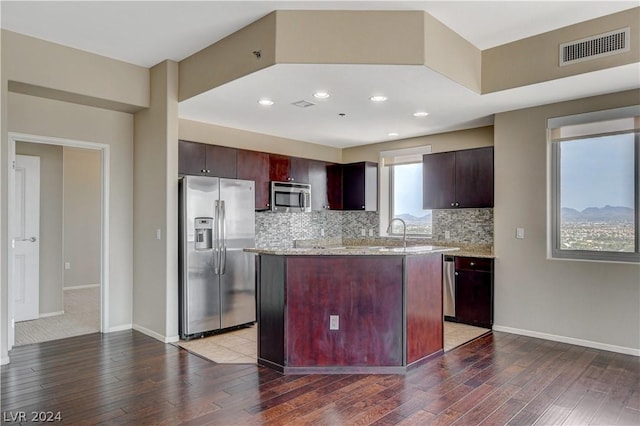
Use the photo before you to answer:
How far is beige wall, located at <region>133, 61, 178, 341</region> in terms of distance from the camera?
4.35m

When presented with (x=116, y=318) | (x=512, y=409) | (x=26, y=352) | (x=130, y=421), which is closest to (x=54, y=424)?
(x=130, y=421)

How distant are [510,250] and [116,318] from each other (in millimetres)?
4541

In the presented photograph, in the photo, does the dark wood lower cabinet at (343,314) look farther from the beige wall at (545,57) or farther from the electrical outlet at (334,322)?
the beige wall at (545,57)

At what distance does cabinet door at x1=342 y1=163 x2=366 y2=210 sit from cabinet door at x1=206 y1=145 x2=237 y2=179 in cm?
211

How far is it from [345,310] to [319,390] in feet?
2.22

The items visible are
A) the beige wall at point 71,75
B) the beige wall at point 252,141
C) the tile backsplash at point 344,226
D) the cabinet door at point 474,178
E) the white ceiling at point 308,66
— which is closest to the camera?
the white ceiling at point 308,66

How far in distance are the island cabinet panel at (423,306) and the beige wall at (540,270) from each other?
50.7 inches

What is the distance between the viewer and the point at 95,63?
13.8 ft

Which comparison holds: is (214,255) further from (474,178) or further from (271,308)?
(474,178)

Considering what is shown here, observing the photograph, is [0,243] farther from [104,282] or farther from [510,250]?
[510,250]

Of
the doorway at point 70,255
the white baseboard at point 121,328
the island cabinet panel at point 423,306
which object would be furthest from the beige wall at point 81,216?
the island cabinet panel at point 423,306

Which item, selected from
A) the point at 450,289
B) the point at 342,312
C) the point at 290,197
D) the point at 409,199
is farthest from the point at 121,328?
the point at 409,199

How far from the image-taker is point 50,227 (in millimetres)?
5477

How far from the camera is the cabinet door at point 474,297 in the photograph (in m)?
4.86
